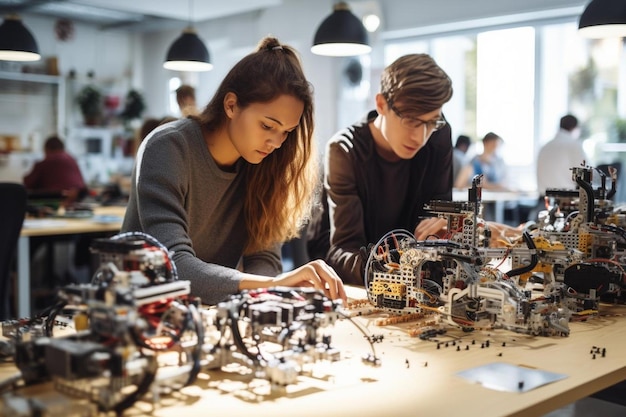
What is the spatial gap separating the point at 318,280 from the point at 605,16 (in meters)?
2.00

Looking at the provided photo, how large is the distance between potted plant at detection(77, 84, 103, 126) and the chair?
6766 millimetres

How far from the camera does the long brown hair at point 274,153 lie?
6.06 ft

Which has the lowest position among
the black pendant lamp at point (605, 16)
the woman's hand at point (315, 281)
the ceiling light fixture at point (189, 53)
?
the woman's hand at point (315, 281)

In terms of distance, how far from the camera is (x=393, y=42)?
339 inches

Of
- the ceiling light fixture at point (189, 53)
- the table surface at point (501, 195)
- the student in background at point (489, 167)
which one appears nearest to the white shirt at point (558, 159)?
the table surface at point (501, 195)

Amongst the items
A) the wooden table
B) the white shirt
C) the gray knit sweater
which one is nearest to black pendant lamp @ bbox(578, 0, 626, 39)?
the gray knit sweater

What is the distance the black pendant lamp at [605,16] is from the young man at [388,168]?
0.89m

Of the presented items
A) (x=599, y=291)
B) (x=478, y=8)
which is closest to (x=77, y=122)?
(x=478, y=8)

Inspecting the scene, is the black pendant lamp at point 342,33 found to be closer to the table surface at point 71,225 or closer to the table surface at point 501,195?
the table surface at point 71,225

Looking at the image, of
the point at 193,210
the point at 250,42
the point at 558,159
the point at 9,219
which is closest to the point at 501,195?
the point at 558,159

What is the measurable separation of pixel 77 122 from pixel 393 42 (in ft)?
14.8

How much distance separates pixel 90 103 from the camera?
9.31 meters

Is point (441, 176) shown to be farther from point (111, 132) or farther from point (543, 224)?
point (111, 132)

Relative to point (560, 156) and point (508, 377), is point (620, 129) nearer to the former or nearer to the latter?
point (560, 156)
